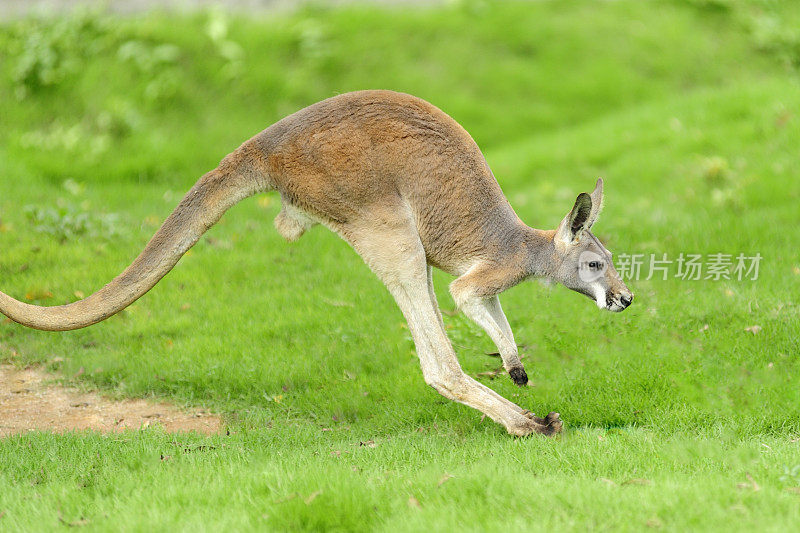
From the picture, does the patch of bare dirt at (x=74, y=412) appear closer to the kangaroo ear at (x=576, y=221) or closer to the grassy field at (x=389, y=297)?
the grassy field at (x=389, y=297)

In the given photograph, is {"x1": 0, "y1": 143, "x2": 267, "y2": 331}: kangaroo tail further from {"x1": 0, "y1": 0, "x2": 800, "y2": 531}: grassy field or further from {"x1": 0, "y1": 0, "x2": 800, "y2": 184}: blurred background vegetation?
{"x1": 0, "y1": 0, "x2": 800, "y2": 184}: blurred background vegetation

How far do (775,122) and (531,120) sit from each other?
13.5ft

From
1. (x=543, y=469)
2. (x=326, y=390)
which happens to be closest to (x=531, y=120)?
(x=326, y=390)

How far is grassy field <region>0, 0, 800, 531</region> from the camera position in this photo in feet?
17.0

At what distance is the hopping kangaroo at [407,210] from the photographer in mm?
6148

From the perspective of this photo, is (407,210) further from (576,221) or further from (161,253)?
(161,253)

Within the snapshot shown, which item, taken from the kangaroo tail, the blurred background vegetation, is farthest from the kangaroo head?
the blurred background vegetation

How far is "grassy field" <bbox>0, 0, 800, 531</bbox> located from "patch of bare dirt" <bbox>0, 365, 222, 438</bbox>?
217 mm

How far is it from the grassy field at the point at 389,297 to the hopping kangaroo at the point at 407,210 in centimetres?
83

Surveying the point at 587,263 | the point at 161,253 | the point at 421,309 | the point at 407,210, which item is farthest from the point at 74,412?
the point at 587,263

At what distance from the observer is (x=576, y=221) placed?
6160 mm

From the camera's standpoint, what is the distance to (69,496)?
5312 mm

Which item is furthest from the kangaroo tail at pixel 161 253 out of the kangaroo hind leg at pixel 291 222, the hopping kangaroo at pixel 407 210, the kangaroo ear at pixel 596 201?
the kangaroo ear at pixel 596 201

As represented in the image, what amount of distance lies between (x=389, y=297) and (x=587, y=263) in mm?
3259
